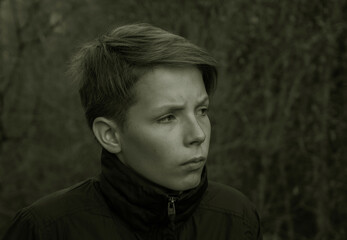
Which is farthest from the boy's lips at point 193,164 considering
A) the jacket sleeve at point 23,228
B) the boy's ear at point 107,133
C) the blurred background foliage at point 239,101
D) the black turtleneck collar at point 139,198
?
the blurred background foliage at point 239,101

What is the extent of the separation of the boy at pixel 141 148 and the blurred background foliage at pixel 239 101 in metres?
2.38

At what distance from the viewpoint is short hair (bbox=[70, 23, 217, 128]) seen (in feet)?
6.31

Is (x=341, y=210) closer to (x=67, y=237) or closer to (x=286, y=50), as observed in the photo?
(x=286, y=50)

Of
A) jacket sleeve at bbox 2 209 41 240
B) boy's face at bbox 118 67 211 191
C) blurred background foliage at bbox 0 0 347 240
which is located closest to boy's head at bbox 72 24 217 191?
boy's face at bbox 118 67 211 191

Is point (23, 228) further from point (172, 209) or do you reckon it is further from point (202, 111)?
point (202, 111)

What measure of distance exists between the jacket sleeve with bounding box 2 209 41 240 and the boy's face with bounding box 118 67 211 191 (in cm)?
45

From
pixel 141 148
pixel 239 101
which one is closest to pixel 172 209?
pixel 141 148

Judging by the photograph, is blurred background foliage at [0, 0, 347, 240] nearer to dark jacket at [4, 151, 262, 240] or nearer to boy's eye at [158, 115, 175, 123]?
dark jacket at [4, 151, 262, 240]

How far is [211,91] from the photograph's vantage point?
7.24 ft

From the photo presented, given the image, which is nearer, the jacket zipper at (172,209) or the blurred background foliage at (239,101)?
the jacket zipper at (172,209)

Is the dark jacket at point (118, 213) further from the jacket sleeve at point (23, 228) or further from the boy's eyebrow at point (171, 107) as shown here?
the boy's eyebrow at point (171, 107)

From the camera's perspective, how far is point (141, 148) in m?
1.92

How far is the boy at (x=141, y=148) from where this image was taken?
73.9 inches

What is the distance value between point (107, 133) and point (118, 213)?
12.5 inches
